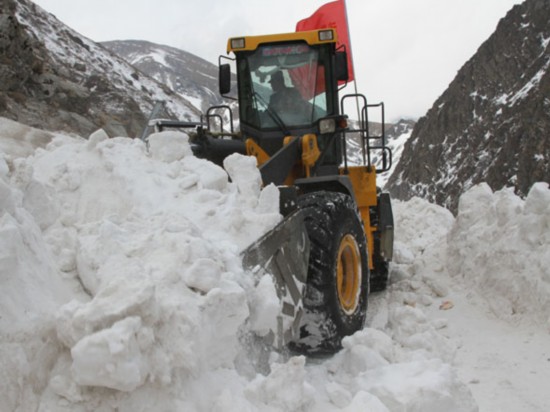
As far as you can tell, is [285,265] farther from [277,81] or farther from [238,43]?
[238,43]

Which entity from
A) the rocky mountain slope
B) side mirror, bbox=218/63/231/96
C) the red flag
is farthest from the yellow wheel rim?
the rocky mountain slope

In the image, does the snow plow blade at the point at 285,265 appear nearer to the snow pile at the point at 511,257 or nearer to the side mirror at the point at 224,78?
the snow pile at the point at 511,257

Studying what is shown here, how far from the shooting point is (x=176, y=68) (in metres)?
89.6

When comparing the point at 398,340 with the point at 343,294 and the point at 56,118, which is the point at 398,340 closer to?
the point at 343,294

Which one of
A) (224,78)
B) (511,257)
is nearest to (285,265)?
(511,257)

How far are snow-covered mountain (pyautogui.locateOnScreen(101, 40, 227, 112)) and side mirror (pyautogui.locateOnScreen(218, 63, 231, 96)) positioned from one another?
203 ft

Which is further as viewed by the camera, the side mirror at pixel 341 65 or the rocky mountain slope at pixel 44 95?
the rocky mountain slope at pixel 44 95

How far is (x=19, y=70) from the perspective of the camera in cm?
1372

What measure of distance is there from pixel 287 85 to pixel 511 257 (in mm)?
2519

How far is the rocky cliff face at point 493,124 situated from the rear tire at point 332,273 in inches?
1657

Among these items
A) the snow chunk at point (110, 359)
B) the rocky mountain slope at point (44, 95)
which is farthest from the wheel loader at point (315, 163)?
the rocky mountain slope at point (44, 95)

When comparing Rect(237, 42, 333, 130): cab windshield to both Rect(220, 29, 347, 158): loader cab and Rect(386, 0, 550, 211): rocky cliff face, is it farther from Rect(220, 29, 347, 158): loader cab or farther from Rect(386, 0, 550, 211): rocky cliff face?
Rect(386, 0, 550, 211): rocky cliff face

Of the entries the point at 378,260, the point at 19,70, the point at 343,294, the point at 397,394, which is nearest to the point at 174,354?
the point at 397,394

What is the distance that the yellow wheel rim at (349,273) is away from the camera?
3.87 metres
